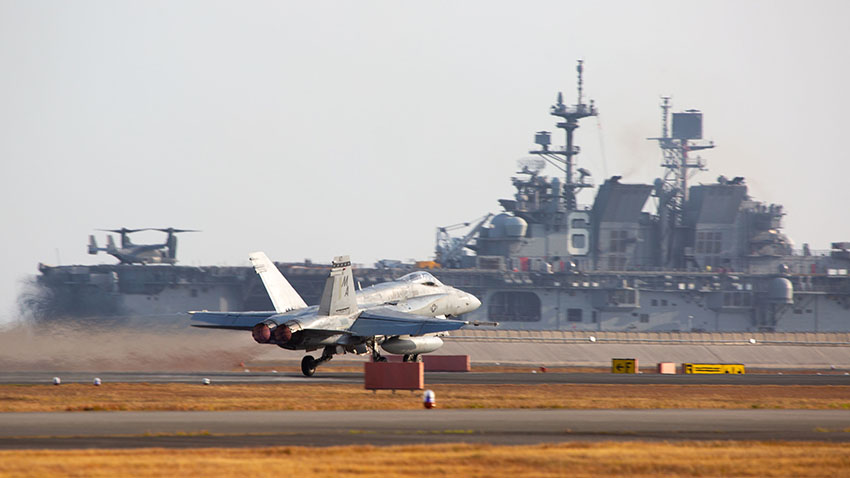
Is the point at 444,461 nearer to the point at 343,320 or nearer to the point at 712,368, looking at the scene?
the point at 343,320

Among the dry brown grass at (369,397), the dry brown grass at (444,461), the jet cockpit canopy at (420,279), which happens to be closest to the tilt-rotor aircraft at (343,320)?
the jet cockpit canopy at (420,279)

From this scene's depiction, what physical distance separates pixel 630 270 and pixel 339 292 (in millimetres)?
77295

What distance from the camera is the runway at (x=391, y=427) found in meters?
24.4

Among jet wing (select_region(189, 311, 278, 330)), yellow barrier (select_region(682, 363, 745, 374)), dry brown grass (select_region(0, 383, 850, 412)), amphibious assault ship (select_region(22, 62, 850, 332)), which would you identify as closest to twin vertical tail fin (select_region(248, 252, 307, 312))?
jet wing (select_region(189, 311, 278, 330))

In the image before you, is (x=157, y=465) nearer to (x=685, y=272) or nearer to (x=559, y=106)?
(x=685, y=272)

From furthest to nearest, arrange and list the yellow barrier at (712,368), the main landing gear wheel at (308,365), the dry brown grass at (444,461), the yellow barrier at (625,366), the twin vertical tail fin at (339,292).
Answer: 1. the yellow barrier at (712,368)
2. the yellow barrier at (625,366)
3. the main landing gear wheel at (308,365)
4. the twin vertical tail fin at (339,292)
5. the dry brown grass at (444,461)

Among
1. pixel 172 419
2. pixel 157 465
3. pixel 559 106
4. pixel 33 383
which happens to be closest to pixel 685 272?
pixel 559 106

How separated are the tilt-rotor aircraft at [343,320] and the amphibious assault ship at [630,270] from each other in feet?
194

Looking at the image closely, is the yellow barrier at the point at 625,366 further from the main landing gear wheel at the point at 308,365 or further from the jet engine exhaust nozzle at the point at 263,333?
the jet engine exhaust nozzle at the point at 263,333

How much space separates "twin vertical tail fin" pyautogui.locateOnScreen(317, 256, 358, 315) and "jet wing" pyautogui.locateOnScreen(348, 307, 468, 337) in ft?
2.55

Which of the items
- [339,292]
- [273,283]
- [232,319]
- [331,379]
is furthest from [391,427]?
[232,319]

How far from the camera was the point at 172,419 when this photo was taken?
2903cm

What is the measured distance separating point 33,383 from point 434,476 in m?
29.5

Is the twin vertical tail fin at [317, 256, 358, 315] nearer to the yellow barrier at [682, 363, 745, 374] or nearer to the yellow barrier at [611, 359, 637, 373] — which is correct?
the yellow barrier at [611, 359, 637, 373]
